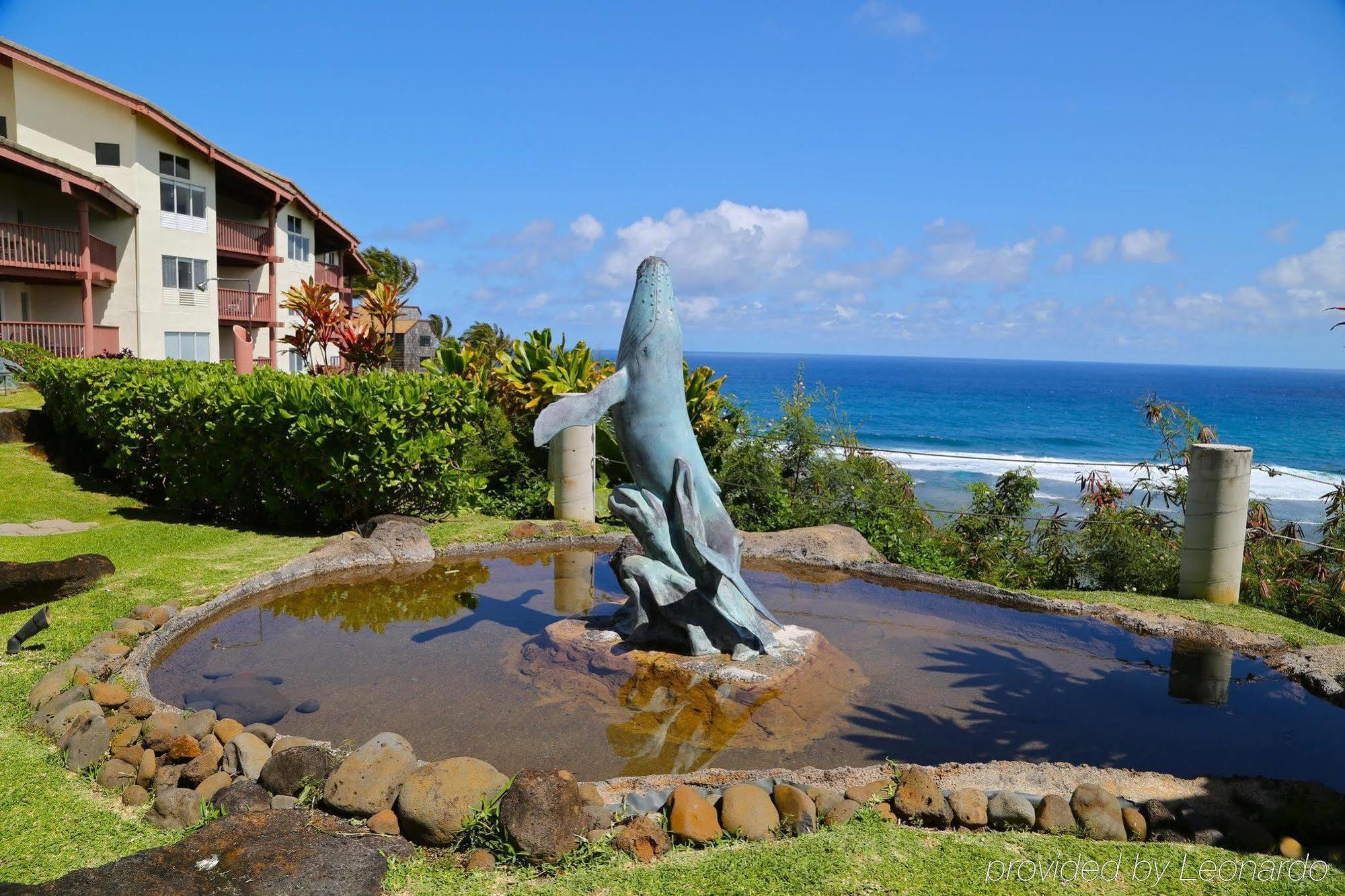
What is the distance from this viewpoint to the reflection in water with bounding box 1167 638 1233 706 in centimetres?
714

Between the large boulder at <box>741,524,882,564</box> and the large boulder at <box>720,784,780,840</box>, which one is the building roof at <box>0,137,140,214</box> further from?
the large boulder at <box>720,784,780,840</box>

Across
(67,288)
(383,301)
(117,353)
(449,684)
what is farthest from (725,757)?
(67,288)

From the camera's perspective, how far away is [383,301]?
20828 mm

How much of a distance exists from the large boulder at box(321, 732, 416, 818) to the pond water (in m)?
0.87

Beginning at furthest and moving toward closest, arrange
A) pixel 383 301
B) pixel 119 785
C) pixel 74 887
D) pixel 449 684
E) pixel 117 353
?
pixel 117 353 → pixel 383 301 → pixel 449 684 → pixel 119 785 → pixel 74 887

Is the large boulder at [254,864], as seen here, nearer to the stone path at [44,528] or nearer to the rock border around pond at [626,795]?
the rock border around pond at [626,795]

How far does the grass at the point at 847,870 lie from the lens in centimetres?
411

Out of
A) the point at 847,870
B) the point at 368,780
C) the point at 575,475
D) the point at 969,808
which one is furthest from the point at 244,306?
the point at 847,870

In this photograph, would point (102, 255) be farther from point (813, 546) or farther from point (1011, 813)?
point (1011, 813)

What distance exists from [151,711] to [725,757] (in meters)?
3.78

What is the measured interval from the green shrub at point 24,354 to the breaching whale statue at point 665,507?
19.6m

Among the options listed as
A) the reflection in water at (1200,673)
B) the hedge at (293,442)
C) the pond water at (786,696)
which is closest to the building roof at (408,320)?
the hedge at (293,442)

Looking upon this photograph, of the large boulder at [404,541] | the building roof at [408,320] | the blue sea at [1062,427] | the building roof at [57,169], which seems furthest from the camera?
the building roof at [408,320]

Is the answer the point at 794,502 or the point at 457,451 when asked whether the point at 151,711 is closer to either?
the point at 457,451
